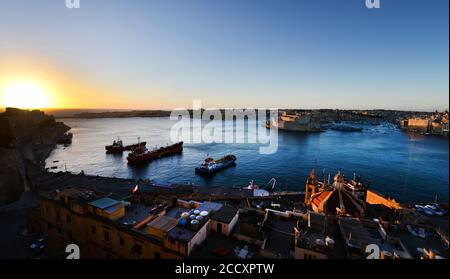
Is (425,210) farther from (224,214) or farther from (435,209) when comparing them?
(224,214)

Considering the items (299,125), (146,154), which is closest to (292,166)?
(146,154)

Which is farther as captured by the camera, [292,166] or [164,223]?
[292,166]

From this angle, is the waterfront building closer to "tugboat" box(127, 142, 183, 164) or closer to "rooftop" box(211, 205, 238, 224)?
"rooftop" box(211, 205, 238, 224)

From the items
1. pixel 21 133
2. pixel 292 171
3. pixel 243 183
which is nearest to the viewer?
pixel 243 183

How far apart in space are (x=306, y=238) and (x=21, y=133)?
83684 millimetres

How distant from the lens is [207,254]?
10797 mm

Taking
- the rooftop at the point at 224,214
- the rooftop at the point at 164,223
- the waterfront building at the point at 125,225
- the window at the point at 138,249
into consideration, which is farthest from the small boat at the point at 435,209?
the window at the point at 138,249

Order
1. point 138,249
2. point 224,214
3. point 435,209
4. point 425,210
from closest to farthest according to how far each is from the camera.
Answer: point 138,249 → point 224,214 → point 425,210 → point 435,209

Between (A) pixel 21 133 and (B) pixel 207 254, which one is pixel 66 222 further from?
(A) pixel 21 133

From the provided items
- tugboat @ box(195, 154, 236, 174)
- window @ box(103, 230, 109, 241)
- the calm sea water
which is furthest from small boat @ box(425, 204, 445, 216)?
tugboat @ box(195, 154, 236, 174)

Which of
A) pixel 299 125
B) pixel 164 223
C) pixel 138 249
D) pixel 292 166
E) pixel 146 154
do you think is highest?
pixel 299 125

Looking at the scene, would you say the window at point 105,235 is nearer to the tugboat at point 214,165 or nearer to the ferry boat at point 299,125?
the tugboat at point 214,165

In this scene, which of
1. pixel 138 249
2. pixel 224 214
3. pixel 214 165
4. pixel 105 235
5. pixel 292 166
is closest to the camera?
pixel 138 249

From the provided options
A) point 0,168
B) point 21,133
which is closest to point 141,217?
point 0,168
